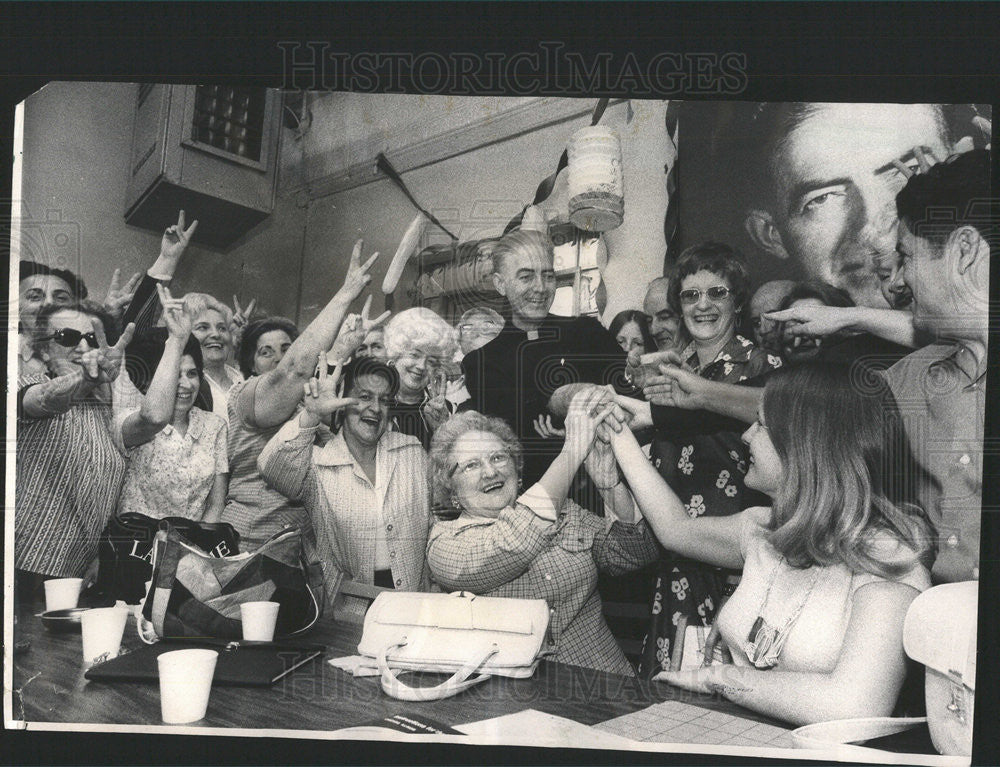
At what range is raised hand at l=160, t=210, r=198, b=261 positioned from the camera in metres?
2.36

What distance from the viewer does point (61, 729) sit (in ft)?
7.15

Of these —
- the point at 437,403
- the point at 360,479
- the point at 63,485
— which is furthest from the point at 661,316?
the point at 63,485

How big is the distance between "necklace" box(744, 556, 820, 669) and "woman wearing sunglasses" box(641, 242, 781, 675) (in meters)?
0.15

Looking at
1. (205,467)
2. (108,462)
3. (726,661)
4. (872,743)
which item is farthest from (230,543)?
(872,743)

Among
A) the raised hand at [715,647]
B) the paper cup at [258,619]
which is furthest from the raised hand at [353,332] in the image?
the raised hand at [715,647]

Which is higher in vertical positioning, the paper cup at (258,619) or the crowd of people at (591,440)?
the crowd of people at (591,440)

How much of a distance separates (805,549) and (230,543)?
161cm

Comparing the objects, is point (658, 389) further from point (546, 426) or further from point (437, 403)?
point (437, 403)

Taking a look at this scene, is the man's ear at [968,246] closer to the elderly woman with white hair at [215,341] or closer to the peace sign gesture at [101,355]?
the elderly woman with white hair at [215,341]

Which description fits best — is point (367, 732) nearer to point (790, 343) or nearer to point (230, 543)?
point (230, 543)

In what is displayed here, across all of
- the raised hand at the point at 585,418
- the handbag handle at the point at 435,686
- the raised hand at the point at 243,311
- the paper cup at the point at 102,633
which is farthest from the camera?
the raised hand at the point at 243,311

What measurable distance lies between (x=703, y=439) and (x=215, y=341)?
1453 mm

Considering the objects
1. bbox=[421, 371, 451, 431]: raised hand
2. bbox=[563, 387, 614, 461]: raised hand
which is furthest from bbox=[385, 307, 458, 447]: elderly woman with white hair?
bbox=[563, 387, 614, 461]: raised hand

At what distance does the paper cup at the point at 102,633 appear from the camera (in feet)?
7.03
